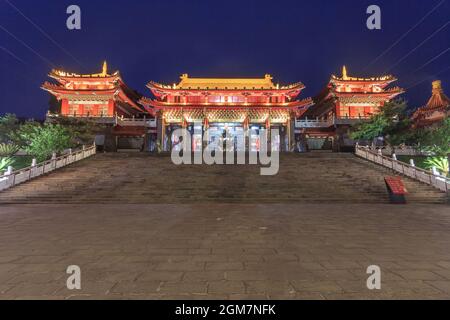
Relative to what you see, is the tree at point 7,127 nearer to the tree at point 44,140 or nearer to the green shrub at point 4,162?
the tree at point 44,140

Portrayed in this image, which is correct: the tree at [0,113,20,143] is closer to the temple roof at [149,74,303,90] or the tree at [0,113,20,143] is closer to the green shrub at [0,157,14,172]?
the green shrub at [0,157,14,172]

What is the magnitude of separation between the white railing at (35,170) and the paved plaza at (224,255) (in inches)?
240

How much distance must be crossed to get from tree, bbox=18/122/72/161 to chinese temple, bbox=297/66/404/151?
25067 mm

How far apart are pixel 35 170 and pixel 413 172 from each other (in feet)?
67.5

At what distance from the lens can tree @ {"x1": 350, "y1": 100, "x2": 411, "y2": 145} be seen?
22.9 metres

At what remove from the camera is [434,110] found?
32.5 m

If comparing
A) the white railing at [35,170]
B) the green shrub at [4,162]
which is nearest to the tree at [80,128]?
the white railing at [35,170]

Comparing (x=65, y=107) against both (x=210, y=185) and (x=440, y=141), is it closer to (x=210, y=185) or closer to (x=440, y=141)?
(x=210, y=185)

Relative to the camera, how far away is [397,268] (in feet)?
13.1

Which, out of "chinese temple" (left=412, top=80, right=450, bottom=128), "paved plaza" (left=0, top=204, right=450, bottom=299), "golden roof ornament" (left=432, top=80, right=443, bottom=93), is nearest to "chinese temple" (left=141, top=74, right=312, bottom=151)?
"chinese temple" (left=412, top=80, right=450, bottom=128)

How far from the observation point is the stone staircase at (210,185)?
12.2 metres
